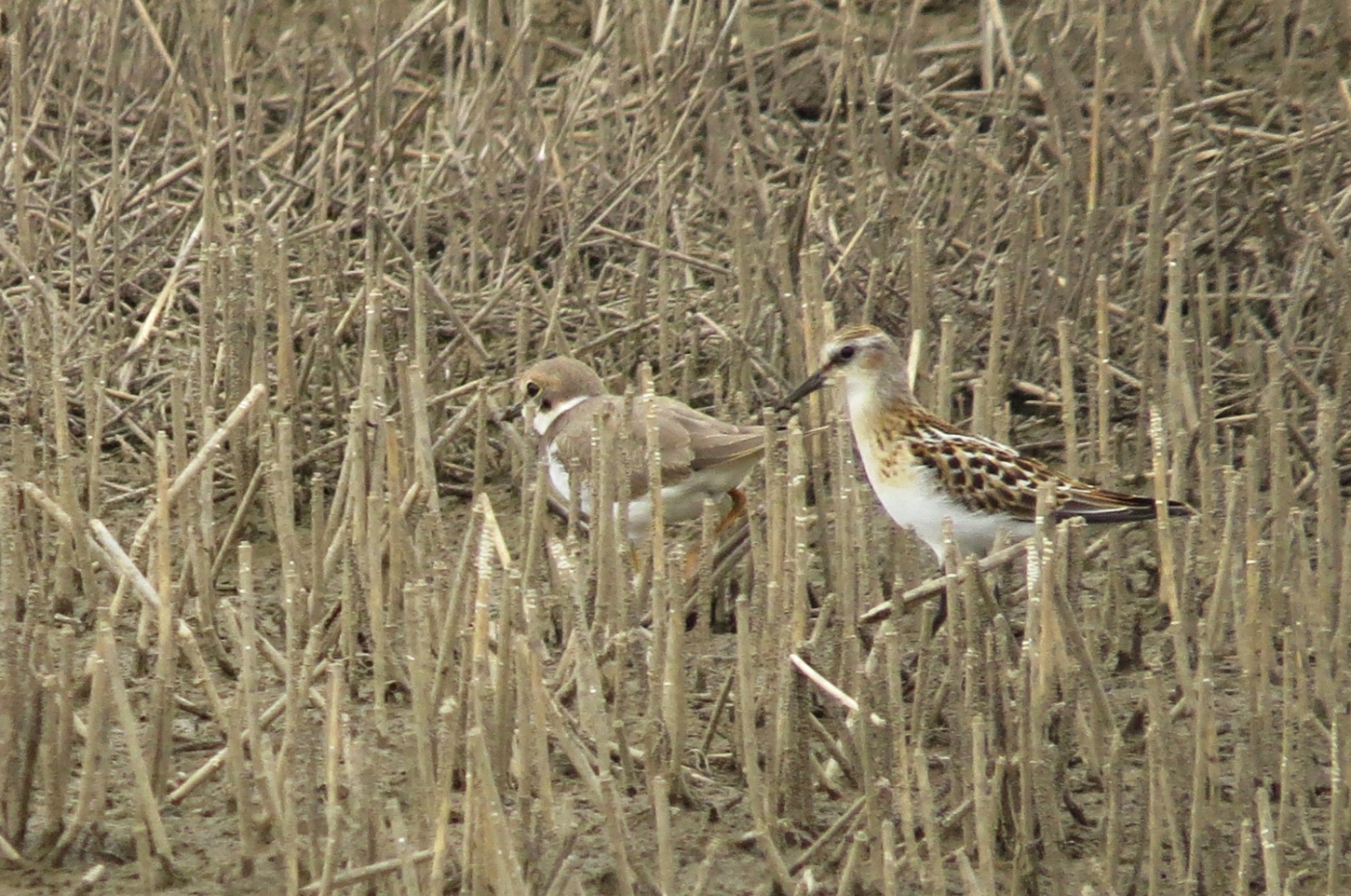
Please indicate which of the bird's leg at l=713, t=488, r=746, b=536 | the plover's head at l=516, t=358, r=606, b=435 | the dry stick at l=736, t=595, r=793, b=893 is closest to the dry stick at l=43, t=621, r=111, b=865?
the dry stick at l=736, t=595, r=793, b=893

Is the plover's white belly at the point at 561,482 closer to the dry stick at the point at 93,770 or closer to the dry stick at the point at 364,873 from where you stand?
the dry stick at the point at 93,770

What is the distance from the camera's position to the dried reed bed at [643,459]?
3912 millimetres

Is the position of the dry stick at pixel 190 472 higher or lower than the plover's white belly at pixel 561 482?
lower

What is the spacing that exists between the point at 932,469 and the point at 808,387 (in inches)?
19.2

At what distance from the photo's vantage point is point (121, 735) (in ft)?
16.0

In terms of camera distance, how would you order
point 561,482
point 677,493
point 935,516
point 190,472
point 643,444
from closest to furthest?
1. point 190,472
2. point 935,516
3. point 643,444
4. point 677,493
5. point 561,482

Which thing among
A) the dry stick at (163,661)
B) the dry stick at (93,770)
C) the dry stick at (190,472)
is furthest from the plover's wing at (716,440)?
the dry stick at (93,770)

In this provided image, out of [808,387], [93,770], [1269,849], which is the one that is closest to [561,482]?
[808,387]

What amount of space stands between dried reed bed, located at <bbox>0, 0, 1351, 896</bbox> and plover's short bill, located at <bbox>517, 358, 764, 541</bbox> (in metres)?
0.17

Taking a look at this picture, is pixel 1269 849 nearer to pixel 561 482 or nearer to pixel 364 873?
pixel 364 873

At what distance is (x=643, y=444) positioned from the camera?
557 cm

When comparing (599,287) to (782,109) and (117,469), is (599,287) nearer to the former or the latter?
(782,109)

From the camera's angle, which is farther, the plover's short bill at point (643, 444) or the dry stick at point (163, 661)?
the plover's short bill at point (643, 444)

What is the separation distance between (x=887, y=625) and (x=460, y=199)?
168 inches
